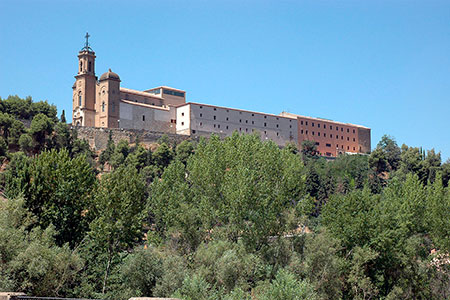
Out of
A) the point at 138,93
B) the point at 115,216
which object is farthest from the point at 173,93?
the point at 115,216

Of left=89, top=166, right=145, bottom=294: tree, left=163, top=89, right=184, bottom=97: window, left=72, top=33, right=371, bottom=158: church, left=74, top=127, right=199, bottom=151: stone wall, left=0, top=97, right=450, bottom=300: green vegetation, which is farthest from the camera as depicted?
left=163, top=89, right=184, bottom=97: window

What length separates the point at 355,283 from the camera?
28.8 meters

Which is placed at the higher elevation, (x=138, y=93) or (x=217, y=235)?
(x=138, y=93)

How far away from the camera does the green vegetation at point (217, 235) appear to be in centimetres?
2277

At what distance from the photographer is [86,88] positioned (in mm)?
67500

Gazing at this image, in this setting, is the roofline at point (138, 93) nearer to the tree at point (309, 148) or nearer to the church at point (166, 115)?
the church at point (166, 115)

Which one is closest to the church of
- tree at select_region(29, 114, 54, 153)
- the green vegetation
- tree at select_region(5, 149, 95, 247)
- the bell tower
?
the bell tower

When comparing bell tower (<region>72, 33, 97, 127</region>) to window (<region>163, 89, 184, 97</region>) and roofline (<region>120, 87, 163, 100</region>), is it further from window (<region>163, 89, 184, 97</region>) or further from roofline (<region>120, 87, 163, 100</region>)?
window (<region>163, 89, 184, 97</region>)

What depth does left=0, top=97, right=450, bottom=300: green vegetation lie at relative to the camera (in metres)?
22.8

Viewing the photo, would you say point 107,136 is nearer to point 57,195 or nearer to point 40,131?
point 40,131

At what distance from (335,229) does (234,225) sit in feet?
21.4

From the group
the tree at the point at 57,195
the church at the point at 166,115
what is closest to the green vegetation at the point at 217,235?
the tree at the point at 57,195

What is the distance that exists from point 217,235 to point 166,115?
45.8 meters

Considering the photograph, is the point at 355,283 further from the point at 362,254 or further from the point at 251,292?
the point at 251,292
